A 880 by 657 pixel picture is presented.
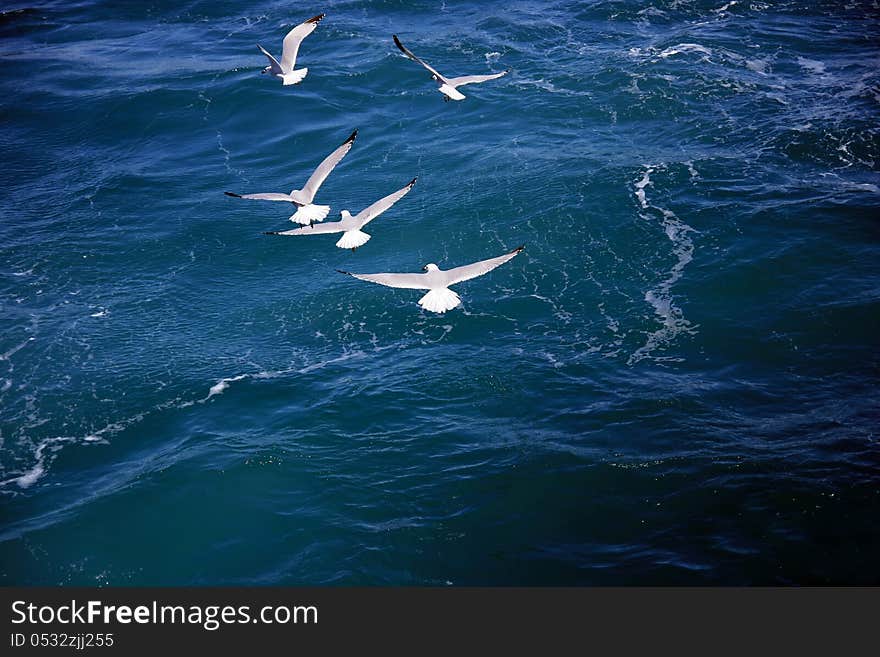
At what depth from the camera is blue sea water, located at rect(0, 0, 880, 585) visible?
30.9 m

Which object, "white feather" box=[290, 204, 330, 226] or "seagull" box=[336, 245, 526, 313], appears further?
"white feather" box=[290, 204, 330, 226]

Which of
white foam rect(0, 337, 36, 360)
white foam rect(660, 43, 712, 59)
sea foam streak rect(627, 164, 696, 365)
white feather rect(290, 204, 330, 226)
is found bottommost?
white foam rect(0, 337, 36, 360)

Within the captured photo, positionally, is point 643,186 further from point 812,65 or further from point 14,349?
point 14,349

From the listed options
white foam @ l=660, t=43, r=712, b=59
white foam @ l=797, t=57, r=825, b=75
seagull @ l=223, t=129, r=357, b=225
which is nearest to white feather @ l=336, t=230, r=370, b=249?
seagull @ l=223, t=129, r=357, b=225

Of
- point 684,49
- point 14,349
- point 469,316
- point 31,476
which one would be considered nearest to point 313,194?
point 469,316

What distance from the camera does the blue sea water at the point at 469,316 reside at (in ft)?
101

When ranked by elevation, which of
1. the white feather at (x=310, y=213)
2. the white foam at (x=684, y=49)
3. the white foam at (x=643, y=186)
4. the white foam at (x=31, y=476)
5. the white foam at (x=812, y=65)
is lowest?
the white foam at (x=31, y=476)

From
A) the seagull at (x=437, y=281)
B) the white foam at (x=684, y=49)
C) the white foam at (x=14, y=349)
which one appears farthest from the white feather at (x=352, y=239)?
the white foam at (x=684, y=49)

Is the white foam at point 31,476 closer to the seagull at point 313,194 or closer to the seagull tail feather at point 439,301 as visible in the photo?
the seagull at point 313,194

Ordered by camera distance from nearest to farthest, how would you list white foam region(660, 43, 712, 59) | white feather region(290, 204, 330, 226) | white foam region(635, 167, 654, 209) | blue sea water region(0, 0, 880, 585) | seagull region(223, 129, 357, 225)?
blue sea water region(0, 0, 880, 585)
seagull region(223, 129, 357, 225)
white feather region(290, 204, 330, 226)
white foam region(635, 167, 654, 209)
white foam region(660, 43, 712, 59)

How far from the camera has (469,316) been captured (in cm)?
4056

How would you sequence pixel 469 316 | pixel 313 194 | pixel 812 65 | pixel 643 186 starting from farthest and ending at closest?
pixel 812 65 → pixel 643 186 → pixel 469 316 → pixel 313 194

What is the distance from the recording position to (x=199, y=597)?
96.2 ft

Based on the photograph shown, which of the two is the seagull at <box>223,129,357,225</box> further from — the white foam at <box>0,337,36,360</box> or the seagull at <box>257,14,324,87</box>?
the white foam at <box>0,337,36,360</box>
